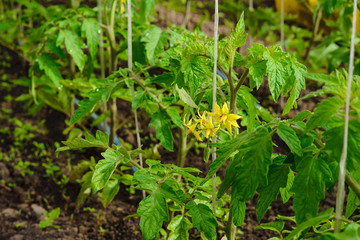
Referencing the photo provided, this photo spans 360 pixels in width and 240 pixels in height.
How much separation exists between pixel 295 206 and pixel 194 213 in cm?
33

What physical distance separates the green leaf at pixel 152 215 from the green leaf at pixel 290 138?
0.37 m

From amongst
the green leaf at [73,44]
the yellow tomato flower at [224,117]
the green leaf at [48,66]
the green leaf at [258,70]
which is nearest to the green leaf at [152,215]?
the yellow tomato flower at [224,117]

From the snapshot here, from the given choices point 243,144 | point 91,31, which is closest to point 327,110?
point 243,144

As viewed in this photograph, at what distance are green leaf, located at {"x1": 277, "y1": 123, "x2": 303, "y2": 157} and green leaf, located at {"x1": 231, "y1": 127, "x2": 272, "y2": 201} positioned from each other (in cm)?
3

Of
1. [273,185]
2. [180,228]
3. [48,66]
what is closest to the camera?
[273,185]

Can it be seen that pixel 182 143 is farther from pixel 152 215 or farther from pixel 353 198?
pixel 353 198

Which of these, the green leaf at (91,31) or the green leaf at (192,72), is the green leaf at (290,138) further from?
the green leaf at (91,31)

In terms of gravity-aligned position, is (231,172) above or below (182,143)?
above

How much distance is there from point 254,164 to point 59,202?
4.86 ft

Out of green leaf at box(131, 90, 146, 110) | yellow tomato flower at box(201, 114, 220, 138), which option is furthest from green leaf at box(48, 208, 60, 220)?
yellow tomato flower at box(201, 114, 220, 138)

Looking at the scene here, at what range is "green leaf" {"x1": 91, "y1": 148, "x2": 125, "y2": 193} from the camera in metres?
1.22

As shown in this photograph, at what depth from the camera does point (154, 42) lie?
1780mm

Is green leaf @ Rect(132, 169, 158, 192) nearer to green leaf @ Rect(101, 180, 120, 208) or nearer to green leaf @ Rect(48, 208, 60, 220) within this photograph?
green leaf @ Rect(101, 180, 120, 208)

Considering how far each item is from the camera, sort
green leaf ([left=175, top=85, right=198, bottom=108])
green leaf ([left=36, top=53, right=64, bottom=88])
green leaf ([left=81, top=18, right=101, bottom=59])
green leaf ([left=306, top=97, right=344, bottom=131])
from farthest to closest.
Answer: green leaf ([left=36, top=53, right=64, bottom=88]) → green leaf ([left=81, top=18, right=101, bottom=59]) → green leaf ([left=175, top=85, right=198, bottom=108]) → green leaf ([left=306, top=97, right=344, bottom=131])
